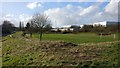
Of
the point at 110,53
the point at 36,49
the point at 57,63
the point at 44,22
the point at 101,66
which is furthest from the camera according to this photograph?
the point at 44,22

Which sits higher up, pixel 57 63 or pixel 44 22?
pixel 44 22

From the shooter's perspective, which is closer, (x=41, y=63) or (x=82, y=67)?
(x=82, y=67)

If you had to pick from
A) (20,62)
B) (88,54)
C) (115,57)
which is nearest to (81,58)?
(88,54)

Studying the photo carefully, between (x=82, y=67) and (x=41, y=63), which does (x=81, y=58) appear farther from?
(x=41, y=63)

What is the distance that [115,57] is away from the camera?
1155 centimetres

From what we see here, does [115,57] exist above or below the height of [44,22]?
below

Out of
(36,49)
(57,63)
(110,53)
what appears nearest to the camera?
(57,63)

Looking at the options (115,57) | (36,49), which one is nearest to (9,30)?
(36,49)

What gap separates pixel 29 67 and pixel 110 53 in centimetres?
472

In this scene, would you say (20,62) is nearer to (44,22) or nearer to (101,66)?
(101,66)

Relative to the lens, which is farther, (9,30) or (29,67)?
(9,30)

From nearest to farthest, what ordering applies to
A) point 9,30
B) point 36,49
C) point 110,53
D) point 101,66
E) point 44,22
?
point 101,66 → point 110,53 → point 36,49 → point 44,22 → point 9,30

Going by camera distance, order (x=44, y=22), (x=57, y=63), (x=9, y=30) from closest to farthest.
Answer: (x=57, y=63) → (x=44, y=22) → (x=9, y=30)

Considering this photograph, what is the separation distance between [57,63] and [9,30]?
70.2 metres
